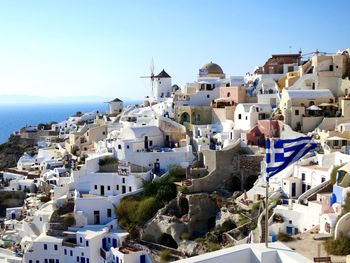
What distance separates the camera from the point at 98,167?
34469 millimetres

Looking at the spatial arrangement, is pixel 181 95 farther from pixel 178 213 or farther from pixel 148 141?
pixel 178 213

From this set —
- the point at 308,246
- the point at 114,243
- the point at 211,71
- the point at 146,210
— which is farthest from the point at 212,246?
the point at 211,71

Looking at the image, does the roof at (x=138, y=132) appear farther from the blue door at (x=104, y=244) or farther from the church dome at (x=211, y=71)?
the church dome at (x=211, y=71)

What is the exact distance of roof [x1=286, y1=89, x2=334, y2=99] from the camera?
34.5m

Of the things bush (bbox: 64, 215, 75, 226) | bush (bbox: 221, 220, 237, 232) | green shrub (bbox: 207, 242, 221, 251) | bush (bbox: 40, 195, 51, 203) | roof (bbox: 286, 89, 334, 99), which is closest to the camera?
green shrub (bbox: 207, 242, 221, 251)

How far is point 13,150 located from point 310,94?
42908 mm

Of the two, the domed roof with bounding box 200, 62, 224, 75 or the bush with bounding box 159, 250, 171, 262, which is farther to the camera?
the domed roof with bounding box 200, 62, 224, 75

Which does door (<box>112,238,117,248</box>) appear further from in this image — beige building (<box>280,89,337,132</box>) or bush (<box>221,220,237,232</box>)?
beige building (<box>280,89,337,132</box>)

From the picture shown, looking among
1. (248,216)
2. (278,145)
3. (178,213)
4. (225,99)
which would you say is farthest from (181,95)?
(278,145)

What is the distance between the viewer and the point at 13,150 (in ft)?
204

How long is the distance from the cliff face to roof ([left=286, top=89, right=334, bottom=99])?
1488 inches

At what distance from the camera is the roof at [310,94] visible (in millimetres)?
34544

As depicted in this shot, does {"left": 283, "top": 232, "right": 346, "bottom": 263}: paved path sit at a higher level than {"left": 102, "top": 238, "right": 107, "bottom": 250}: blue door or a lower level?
higher

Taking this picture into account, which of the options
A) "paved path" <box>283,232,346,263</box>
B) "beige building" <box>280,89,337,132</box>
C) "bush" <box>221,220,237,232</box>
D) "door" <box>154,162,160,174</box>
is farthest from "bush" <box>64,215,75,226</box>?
"paved path" <box>283,232,346,263</box>
